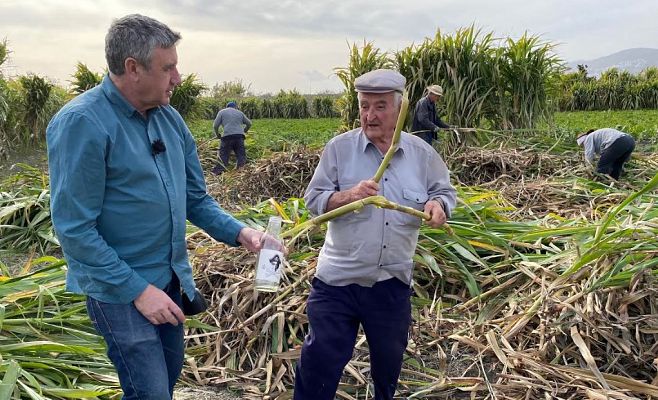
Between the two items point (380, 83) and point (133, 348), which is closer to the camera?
point (133, 348)

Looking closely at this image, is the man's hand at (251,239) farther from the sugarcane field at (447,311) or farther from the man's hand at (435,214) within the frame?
the man's hand at (435,214)

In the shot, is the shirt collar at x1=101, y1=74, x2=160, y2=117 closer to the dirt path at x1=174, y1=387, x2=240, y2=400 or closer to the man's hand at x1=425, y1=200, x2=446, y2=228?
the man's hand at x1=425, y1=200, x2=446, y2=228

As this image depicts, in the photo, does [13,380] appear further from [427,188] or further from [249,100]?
[249,100]

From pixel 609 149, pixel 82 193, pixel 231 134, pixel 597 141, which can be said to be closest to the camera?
pixel 82 193

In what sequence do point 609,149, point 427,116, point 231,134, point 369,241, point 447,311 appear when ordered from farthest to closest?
point 231,134
point 427,116
point 609,149
point 447,311
point 369,241

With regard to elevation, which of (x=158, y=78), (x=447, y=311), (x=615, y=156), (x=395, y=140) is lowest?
(x=447, y=311)

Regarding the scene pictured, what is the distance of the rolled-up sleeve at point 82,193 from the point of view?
1.52 metres

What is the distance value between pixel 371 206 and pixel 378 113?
356 mm

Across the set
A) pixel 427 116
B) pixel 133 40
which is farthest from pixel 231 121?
pixel 133 40

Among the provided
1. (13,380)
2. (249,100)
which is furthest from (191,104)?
(249,100)

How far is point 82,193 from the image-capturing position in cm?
153

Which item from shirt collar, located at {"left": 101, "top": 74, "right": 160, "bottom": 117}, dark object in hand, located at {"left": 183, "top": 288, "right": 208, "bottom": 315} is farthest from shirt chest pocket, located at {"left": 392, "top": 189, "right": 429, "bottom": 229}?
shirt collar, located at {"left": 101, "top": 74, "right": 160, "bottom": 117}

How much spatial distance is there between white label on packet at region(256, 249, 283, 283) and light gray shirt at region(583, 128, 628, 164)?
18.1 ft

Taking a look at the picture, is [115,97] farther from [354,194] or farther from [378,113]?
[378,113]
